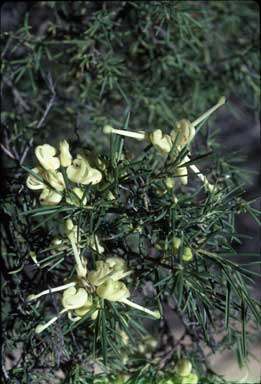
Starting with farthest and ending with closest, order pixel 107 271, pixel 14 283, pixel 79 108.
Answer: pixel 79 108
pixel 14 283
pixel 107 271

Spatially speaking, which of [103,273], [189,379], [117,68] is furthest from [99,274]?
[117,68]

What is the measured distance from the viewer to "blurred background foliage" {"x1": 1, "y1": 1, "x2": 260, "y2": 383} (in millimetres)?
506

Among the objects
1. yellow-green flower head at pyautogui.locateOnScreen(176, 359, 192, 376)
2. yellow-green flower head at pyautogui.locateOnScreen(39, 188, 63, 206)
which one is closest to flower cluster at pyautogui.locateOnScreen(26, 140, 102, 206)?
yellow-green flower head at pyautogui.locateOnScreen(39, 188, 63, 206)

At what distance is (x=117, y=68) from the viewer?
525mm

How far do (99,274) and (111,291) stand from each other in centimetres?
1

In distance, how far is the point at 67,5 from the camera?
59 centimetres

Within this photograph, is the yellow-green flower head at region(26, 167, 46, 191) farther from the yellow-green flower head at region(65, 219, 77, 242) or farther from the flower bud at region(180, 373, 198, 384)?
the flower bud at region(180, 373, 198, 384)

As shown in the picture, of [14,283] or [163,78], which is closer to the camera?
[14,283]

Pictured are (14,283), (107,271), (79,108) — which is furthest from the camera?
(79,108)

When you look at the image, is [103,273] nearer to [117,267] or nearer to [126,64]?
[117,267]

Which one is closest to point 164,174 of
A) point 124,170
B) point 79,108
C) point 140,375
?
point 124,170

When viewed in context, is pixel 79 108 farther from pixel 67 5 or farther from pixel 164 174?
pixel 164 174

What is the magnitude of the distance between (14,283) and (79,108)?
8.0 inches

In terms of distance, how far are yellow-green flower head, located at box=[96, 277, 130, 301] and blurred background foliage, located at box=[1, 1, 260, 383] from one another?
4.8 inches
